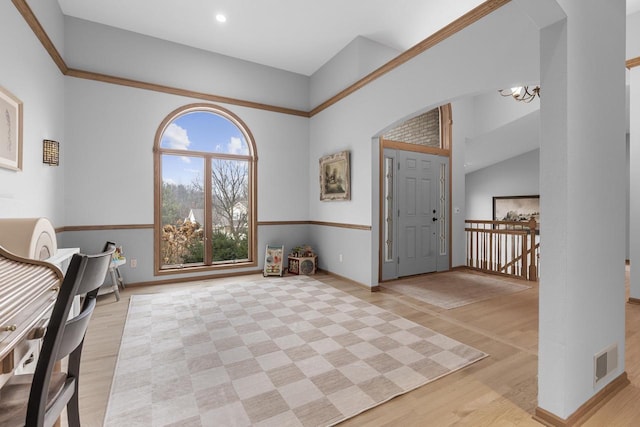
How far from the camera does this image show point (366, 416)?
1660 mm

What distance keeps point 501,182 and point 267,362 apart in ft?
32.3

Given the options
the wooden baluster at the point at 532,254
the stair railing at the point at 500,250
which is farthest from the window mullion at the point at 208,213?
the wooden baluster at the point at 532,254

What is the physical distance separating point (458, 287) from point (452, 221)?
1.60m

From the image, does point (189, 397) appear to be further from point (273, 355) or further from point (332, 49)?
point (332, 49)

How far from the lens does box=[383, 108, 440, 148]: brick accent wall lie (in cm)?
547

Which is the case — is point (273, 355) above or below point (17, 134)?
below

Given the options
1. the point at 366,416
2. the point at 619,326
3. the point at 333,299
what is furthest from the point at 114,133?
the point at 619,326

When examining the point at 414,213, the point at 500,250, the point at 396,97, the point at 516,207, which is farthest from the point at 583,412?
the point at 516,207

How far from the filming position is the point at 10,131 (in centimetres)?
248

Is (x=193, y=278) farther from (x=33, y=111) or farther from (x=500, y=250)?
(x=500, y=250)

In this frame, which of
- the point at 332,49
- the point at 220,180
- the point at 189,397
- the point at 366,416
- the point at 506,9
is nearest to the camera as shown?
the point at 366,416

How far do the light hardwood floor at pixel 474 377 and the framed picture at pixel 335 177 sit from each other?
75.9 inches

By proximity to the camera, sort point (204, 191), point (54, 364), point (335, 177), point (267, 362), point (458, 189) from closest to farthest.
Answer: point (54, 364)
point (267, 362)
point (335, 177)
point (204, 191)
point (458, 189)

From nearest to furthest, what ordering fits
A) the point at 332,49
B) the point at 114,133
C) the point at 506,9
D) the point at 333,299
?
the point at 506,9 → the point at 333,299 → the point at 114,133 → the point at 332,49
